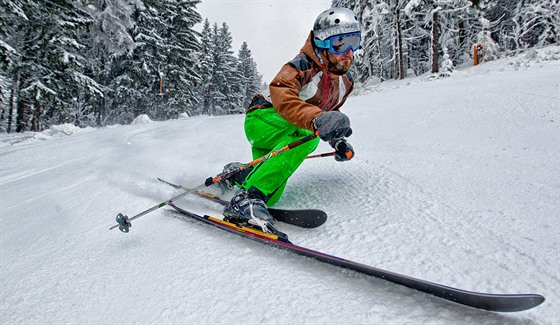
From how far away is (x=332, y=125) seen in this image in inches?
62.4

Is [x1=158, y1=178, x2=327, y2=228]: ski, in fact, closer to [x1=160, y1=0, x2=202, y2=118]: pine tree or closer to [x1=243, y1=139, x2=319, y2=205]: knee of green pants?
[x1=243, y1=139, x2=319, y2=205]: knee of green pants

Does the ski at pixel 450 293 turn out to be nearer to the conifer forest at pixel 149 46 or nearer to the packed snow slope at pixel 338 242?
the packed snow slope at pixel 338 242

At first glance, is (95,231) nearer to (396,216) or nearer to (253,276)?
(253,276)

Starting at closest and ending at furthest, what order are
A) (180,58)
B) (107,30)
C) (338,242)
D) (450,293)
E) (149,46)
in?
(450,293) < (338,242) < (107,30) < (149,46) < (180,58)

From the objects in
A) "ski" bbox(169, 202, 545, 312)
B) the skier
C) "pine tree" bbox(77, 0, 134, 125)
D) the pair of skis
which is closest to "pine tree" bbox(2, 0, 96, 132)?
"pine tree" bbox(77, 0, 134, 125)

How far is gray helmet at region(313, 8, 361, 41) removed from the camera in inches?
79.4

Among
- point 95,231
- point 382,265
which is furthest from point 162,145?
point 382,265

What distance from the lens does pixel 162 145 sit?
5.29m

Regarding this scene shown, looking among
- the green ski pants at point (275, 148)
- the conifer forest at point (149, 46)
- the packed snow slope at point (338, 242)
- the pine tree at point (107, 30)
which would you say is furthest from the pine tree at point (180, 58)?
the green ski pants at point (275, 148)

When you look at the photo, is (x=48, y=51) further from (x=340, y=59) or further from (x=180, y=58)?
(x=340, y=59)

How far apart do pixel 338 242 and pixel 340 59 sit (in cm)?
121

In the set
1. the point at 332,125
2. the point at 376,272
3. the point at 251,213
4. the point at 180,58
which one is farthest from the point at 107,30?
the point at 376,272

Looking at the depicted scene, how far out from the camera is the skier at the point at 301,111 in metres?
1.70

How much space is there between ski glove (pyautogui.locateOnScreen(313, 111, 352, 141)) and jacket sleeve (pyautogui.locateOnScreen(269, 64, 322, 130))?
0.09 meters
